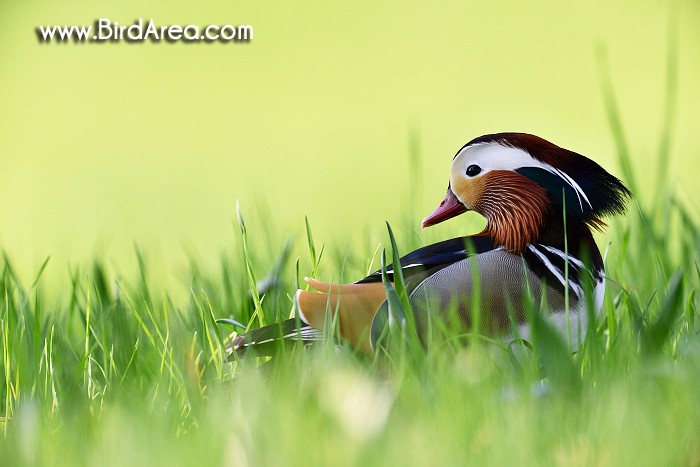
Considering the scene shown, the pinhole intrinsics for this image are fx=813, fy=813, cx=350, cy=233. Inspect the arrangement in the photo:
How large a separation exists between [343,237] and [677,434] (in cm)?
85

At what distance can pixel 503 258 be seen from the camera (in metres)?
1.35

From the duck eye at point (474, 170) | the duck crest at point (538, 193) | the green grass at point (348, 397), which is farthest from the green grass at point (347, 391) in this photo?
the duck eye at point (474, 170)

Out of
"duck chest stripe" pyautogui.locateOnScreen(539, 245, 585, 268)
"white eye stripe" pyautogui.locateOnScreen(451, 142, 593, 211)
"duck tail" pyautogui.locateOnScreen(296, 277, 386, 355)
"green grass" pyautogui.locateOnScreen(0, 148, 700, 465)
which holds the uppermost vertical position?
"white eye stripe" pyautogui.locateOnScreen(451, 142, 593, 211)

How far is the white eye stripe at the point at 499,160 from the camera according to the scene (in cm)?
140

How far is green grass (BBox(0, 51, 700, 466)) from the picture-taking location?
102 cm

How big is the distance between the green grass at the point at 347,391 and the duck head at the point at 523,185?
15cm

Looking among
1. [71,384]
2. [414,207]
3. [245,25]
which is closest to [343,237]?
[414,207]

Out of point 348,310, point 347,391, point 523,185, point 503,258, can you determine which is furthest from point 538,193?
point 347,391

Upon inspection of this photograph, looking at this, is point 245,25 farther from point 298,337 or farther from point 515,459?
point 515,459

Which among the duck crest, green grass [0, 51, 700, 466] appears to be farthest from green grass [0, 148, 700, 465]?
the duck crest

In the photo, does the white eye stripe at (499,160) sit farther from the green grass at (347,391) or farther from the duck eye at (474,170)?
the green grass at (347,391)

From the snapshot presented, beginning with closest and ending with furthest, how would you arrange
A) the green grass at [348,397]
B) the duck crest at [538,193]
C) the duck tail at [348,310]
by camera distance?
the green grass at [348,397] → the duck tail at [348,310] → the duck crest at [538,193]

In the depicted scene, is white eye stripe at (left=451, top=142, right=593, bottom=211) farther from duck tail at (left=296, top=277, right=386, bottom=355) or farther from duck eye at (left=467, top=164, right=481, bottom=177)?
duck tail at (left=296, top=277, right=386, bottom=355)

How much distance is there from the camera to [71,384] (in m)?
1.30
